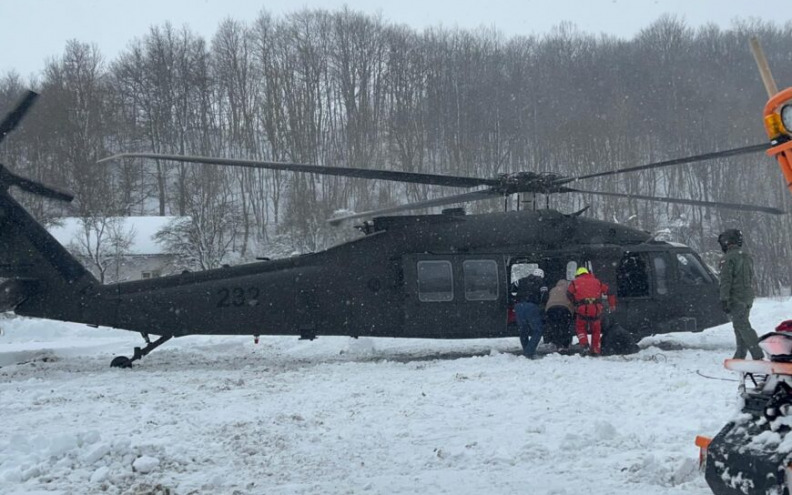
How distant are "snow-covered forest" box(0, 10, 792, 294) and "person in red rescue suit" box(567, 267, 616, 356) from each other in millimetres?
23205

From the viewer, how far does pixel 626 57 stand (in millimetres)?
43344

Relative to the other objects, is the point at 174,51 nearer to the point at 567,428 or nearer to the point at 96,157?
the point at 96,157

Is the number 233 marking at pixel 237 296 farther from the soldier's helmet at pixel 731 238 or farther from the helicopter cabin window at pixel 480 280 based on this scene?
the soldier's helmet at pixel 731 238

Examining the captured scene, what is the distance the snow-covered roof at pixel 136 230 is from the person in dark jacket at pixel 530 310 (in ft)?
92.5

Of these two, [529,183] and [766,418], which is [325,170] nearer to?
[529,183]

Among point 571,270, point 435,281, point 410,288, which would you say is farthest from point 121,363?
point 571,270

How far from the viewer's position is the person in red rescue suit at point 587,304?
11320 millimetres

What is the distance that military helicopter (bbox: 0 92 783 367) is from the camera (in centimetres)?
1115

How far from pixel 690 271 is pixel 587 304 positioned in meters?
2.68

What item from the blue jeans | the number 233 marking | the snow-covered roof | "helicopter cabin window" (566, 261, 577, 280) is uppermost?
the snow-covered roof

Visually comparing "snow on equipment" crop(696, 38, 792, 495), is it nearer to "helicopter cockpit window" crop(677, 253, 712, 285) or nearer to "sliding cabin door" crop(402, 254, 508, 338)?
"sliding cabin door" crop(402, 254, 508, 338)

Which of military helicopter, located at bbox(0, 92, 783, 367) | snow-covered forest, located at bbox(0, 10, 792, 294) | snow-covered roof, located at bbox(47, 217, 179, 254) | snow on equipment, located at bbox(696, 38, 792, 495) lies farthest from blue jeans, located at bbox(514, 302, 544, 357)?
snow-covered roof, located at bbox(47, 217, 179, 254)

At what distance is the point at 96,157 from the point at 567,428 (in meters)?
44.2

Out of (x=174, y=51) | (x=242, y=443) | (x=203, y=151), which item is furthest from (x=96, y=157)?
(x=242, y=443)
